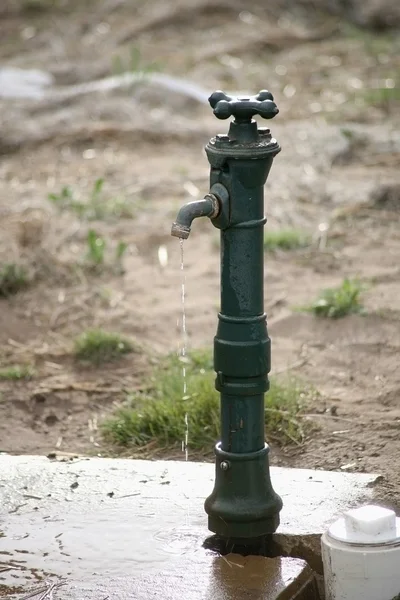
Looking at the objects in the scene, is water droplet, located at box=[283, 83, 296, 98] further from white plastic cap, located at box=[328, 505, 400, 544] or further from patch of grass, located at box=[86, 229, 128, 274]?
white plastic cap, located at box=[328, 505, 400, 544]

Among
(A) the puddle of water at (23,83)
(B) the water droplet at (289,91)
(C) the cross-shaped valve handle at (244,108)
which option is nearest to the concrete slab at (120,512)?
(C) the cross-shaped valve handle at (244,108)

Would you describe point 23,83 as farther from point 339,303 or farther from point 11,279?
point 339,303

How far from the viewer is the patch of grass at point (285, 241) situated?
5.41 m

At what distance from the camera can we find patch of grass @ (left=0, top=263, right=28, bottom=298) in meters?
4.92

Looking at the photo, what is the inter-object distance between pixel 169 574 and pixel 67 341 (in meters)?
2.20

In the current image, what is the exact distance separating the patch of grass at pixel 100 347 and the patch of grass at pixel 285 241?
131cm

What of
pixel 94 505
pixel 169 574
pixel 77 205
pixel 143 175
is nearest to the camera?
pixel 169 574

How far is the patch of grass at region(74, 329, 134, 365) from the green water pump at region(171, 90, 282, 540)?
1801mm

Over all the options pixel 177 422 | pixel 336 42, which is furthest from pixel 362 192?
pixel 336 42

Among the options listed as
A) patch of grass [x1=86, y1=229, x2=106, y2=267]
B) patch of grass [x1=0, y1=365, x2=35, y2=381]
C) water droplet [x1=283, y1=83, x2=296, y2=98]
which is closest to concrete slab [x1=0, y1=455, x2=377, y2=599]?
patch of grass [x1=0, y1=365, x2=35, y2=381]

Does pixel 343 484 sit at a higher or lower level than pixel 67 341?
higher

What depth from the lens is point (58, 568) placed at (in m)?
2.45

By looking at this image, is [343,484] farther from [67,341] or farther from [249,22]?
[249,22]

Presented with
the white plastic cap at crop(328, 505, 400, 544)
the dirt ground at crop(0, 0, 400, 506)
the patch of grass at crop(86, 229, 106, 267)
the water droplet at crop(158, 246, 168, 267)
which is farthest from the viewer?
the water droplet at crop(158, 246, 168, 267)
